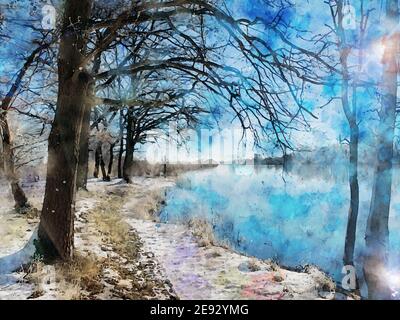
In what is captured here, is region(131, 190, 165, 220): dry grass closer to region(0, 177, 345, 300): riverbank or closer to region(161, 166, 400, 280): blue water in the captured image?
region(161, 166, 400, 280): blue water

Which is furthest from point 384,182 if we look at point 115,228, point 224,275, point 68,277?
point 115,228

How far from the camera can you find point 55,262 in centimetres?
478

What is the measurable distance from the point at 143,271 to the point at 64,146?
2096 millimetres

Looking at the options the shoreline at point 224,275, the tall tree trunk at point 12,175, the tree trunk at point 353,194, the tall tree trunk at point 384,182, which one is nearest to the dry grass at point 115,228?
the shoreline at point 224,275

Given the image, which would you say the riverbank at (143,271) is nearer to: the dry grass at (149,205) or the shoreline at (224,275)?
the shoreline at (224,275)

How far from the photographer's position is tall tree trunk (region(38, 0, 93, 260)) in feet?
15.8

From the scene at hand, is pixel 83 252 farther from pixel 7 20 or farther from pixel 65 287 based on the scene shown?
pixel 7 20

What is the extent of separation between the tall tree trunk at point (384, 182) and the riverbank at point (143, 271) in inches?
23.1

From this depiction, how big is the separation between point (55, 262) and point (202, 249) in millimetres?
2616

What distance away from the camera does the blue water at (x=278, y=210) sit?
26.1ft

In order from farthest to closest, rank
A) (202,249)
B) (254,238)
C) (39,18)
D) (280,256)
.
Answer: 1. (254,238)
2. (280,256)
3. (202,249)
4. (39,18)

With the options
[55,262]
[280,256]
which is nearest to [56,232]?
[55,262]

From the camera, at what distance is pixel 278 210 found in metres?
9.99

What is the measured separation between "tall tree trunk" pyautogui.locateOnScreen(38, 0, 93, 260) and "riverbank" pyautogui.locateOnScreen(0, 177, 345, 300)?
0.39m
